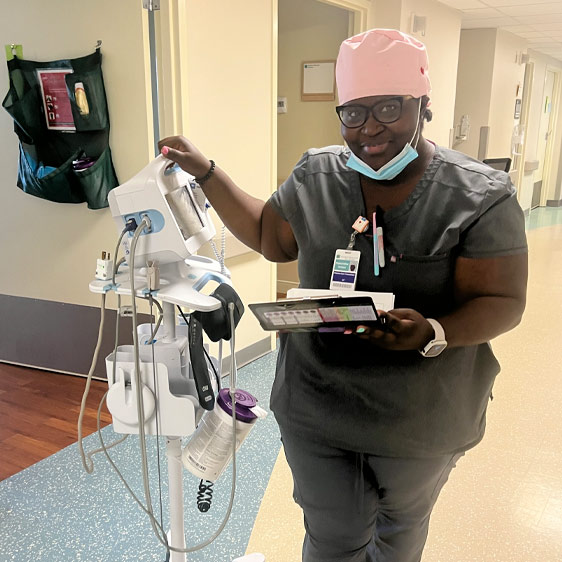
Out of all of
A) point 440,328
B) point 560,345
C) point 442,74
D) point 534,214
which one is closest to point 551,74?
point 534,214

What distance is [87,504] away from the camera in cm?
202

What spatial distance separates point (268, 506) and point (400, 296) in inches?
48.4

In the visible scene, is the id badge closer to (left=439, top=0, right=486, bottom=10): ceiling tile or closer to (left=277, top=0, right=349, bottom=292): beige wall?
(left=277, top=0, right=349, bottom=292): beige wall

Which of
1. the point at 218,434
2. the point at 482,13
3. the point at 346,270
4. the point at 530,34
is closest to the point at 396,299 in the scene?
the point at 346,270

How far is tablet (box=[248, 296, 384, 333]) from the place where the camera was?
3.23 feet

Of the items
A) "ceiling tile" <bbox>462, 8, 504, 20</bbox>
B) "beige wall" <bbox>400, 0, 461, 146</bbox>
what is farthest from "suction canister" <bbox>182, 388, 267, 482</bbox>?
"ceiling tile" <bbox>462, 8, 504, 20</bbox>

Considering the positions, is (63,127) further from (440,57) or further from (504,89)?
(504,89)

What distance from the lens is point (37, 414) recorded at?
2689mm

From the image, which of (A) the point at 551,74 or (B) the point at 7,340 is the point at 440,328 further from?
(A) the point at 551,74

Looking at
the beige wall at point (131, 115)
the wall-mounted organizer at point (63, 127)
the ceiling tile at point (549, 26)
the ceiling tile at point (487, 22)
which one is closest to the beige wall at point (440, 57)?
the ceiling tile at point (487, 22)

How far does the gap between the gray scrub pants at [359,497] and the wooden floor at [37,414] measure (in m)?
1.51

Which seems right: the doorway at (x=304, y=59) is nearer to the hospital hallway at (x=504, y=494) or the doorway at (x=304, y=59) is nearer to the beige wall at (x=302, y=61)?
the beige wall at (x=302, y=61)

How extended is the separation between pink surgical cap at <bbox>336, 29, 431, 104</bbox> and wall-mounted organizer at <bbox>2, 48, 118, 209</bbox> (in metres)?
1.77

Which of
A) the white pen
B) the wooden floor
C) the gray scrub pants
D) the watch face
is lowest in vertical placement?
the wooden floor
